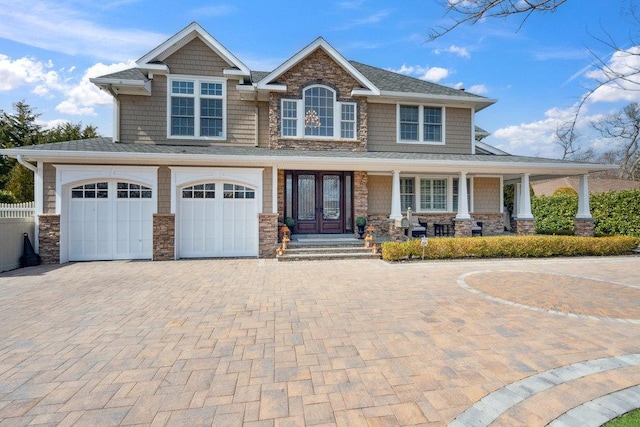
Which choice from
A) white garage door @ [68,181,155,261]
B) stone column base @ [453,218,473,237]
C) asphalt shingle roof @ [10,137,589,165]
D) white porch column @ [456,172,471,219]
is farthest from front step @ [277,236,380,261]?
white garage door @ [68,181,155,261]

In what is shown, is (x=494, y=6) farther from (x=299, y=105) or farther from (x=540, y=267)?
(x=299, y=105)

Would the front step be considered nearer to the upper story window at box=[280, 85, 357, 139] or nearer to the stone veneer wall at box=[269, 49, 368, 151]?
the stone veneer wall at box=[269, 49, 368, 151]

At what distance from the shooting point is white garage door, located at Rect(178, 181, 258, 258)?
11.2 meters

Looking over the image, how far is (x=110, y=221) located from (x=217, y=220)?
3556 millimetres

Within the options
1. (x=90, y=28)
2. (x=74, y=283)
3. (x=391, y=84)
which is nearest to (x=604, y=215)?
(x=391, y=84)

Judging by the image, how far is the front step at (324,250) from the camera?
10.7 m

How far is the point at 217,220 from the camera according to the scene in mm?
11344

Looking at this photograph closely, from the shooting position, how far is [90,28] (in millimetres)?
9344

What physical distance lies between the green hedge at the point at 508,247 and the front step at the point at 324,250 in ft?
A: 3.42

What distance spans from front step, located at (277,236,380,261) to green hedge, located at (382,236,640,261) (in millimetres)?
1042

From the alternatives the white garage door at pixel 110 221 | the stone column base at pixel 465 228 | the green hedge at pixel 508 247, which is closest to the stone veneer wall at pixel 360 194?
the green hedge at pixel 508 247

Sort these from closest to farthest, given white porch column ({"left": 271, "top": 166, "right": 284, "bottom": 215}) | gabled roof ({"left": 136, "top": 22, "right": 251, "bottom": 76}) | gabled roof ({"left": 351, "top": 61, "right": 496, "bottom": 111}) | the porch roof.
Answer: the porch roof < white porch column ({"left": 271, "top": 166, "right": 284, "bottom": 215}) < gabled roof ({"left": 136, "top": 22, "right": 251, "bottom": 76}) < gabled roof ({"left": 351, "top": 61, "right": 496, "bottom": 111})

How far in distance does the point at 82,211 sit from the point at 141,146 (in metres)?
3.02

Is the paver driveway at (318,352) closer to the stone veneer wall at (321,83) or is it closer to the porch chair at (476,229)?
the porch chair at (476,229)
